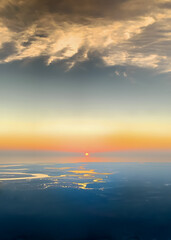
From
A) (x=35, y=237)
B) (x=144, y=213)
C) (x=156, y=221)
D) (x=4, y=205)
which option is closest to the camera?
(x=35, y=237)

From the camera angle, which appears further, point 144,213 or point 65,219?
point 144,213

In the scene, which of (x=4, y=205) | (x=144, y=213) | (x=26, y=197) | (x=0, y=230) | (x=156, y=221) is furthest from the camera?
(x=26, y=197)

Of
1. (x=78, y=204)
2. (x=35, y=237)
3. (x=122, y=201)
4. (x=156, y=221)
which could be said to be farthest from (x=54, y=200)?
(x=156, y=221)

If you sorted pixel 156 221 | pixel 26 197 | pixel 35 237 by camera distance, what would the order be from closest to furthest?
pixel 35 237 < pixel 156 221 < pixel 26 197

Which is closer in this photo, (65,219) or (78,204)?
(65,219)

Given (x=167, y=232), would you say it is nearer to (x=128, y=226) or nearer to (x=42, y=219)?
(x=128, y=226)

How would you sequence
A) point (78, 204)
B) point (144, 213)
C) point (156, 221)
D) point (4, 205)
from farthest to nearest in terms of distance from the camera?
point (78, 204)
point (4, 205)
point (144, 213)
point (156, 221)

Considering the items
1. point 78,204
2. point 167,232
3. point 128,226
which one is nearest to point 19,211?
point 78,204

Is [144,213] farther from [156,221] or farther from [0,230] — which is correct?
[0,230]
